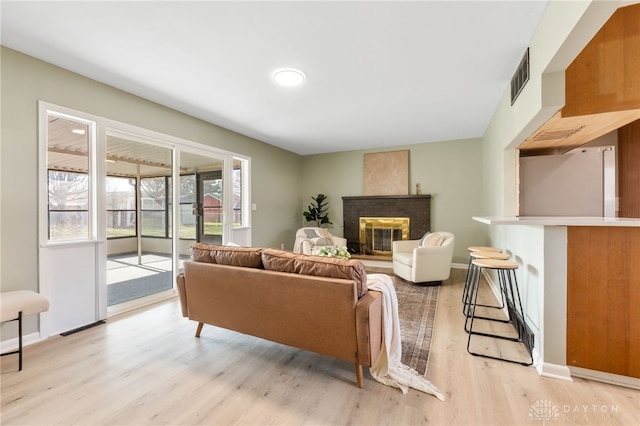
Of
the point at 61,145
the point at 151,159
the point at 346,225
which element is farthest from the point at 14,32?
the point at 346,225

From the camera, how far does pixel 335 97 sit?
3.21m

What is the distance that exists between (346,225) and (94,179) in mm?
4492

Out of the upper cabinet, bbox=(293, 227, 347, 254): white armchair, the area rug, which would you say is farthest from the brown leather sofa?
bbox=(293, 227, 347, 254): white armchair

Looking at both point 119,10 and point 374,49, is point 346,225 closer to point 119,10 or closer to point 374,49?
point 374,49

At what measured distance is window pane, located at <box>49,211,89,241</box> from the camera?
2.53 metres

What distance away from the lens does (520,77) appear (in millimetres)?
2336

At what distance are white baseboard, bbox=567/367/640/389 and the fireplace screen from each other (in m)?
3.73

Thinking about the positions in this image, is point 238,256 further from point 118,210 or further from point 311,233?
point 311,233

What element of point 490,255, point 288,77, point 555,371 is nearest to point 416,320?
point 490,255

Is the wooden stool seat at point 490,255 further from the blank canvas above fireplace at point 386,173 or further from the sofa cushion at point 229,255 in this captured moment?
the blank canvas above fireplace at point 386,173

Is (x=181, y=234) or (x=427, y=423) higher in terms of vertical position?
(x=181, y=234)

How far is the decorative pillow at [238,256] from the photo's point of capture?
83.4 inches

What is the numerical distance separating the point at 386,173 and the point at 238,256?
4.31m

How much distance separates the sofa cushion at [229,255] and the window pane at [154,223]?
5.37ft
